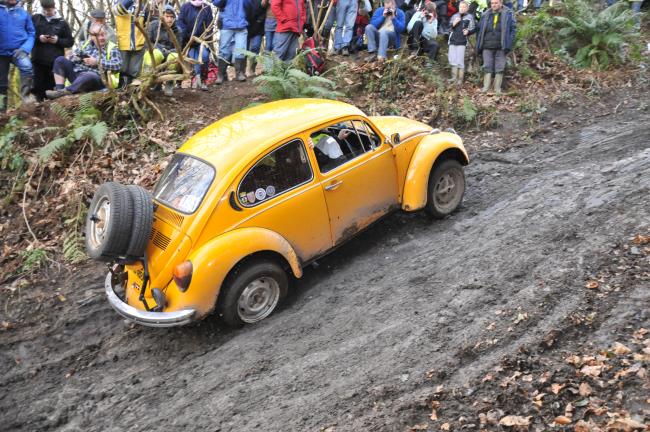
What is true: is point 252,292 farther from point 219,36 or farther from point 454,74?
point 454,74

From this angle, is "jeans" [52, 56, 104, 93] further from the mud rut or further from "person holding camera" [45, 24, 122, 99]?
the mud rut

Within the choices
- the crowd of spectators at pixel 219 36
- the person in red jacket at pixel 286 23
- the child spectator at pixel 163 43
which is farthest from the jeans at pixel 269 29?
the child spectator at pixel 163 43

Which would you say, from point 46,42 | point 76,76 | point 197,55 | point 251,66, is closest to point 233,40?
point 251,66

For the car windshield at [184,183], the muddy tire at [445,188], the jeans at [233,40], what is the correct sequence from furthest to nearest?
the jeans at [233,40]
the muddy tire at [445,188]
the car windshield at [184,183]

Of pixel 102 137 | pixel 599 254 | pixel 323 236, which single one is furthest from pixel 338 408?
pixel 102 137

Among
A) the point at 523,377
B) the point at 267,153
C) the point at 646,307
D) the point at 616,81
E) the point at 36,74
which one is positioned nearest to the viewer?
the point at 523,377

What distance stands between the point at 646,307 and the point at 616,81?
8188 mm

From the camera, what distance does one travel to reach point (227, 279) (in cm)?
534

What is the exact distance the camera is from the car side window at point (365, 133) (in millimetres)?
6352

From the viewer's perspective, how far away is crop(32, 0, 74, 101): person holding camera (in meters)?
9.59

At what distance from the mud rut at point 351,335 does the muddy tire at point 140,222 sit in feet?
3.60

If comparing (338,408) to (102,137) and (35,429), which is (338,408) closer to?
(35,429)

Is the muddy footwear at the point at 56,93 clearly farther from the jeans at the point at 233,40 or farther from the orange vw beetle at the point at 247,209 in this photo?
the orange vw beetle at the point at 247,209

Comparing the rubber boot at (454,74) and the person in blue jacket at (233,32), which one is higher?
the person in blue jacket at (233,32)
